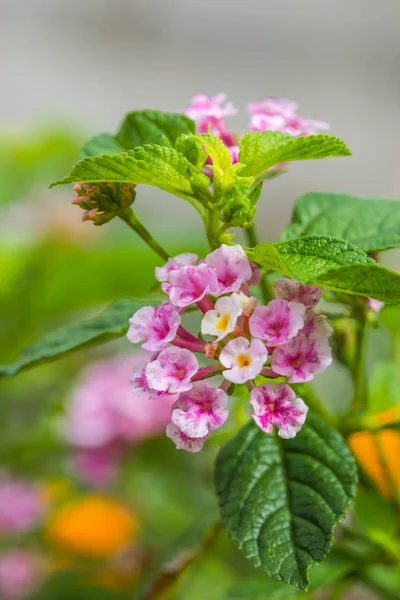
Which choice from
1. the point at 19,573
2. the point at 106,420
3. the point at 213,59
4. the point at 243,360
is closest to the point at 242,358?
the point at 243,360

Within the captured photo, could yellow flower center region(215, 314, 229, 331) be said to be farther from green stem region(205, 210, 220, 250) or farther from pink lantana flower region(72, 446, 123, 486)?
pink lantana flower region(72, 446, 123, 486)

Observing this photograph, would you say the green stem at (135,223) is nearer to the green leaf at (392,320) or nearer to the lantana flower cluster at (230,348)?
the lantana flower cluster at (230,348)

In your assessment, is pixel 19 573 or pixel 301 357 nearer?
pixel 301 357

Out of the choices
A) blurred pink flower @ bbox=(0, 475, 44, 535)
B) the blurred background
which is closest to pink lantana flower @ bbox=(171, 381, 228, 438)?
the blurred background

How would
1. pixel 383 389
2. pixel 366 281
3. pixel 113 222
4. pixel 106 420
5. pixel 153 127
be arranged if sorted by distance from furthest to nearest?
1. pixel 113 222
2. pixel 106 420
3. pixel 383 389
4. pixel 153 127
5. pixel 366 281

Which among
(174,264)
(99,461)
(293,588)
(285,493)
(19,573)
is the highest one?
(174,264)

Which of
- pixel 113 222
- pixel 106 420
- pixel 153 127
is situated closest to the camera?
pixel 153 127

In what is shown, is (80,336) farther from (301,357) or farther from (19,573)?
(19,573)
